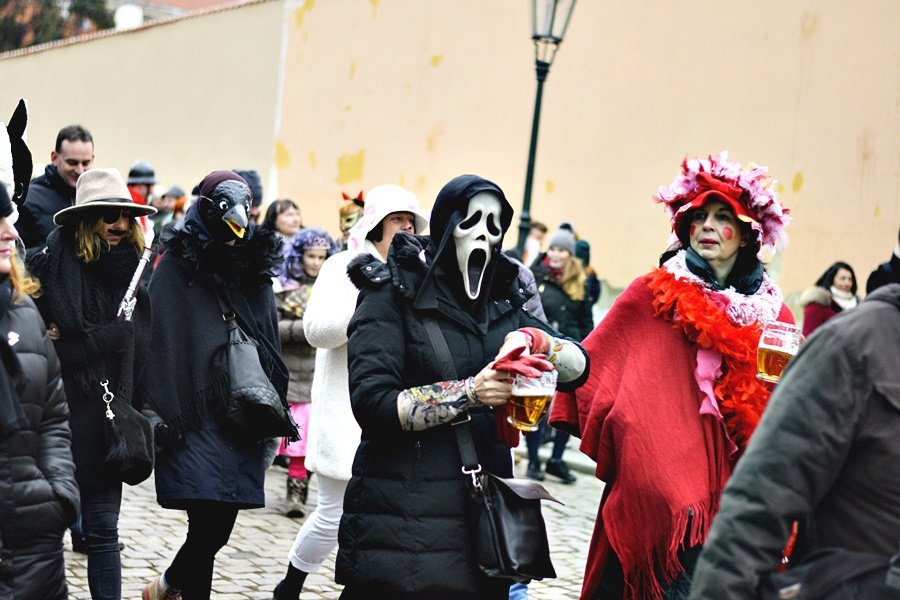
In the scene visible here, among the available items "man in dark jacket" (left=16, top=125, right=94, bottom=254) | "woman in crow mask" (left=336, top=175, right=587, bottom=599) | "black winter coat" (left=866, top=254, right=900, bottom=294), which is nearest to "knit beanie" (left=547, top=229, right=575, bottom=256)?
"man in dark jacket" (left=16, top=125, right=94, bottom=254)

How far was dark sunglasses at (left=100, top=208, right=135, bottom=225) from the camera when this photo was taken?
5.33 m

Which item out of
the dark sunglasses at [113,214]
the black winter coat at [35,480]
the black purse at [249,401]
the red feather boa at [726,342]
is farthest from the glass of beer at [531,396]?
the dark sunglasses at [113,214]

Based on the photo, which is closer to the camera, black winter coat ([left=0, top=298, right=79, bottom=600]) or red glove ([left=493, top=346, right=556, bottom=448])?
black winter coat ([left=0, top=298, right=79, bottom=600])

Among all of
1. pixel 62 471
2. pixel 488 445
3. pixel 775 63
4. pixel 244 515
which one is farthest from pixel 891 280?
pixel 775 63

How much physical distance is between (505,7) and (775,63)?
4941mm

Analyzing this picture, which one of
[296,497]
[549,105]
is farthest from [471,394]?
[549,105]

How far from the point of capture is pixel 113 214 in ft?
17.6

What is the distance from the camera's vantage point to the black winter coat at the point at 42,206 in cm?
695

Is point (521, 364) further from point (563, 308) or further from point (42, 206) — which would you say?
point (563, 308)

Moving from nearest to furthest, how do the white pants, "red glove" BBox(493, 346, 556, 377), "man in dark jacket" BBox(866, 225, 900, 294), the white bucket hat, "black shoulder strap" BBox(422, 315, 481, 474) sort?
"man in dark jacket" BBox(866, 225, 900, 294) < "red glove" BBox(493, 346, 556, 377) < "black shoulder strap" BBox(422, 315, 481, 474) < the white pants < the white bucket hat

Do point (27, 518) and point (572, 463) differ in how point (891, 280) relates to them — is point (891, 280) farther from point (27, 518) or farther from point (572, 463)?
point (572, 463)

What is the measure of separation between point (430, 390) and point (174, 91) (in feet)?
73.7

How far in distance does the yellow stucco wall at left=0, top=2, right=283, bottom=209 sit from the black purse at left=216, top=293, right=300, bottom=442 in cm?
1773

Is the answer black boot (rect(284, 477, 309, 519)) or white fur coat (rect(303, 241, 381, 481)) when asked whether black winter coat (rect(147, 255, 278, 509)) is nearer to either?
white fur coat (rect(303, 241, 381, 481))
